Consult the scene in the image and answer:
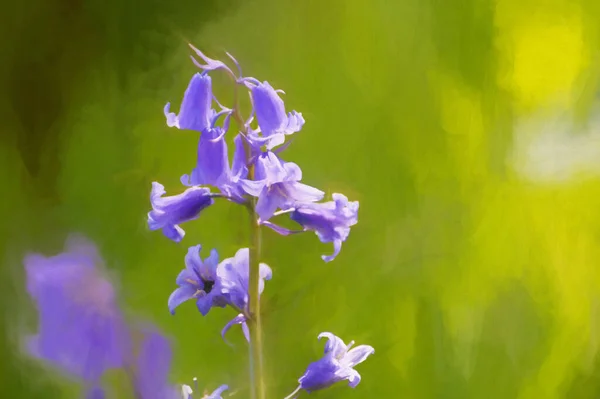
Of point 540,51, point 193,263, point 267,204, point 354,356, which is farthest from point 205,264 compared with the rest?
point 540,51

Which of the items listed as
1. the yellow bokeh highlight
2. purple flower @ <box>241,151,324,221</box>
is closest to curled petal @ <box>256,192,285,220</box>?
purple flower @ <box>241,151,324,221</box>

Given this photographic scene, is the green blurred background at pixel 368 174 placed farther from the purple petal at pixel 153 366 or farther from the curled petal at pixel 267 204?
the curled petal at pixel 267 204

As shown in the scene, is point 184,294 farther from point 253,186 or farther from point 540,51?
point 540,51

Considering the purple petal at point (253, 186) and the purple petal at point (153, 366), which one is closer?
the purple petal at point (253, 186)

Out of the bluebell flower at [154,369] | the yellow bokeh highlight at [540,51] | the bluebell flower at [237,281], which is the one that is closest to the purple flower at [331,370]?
the bluebell flower at [237,281]

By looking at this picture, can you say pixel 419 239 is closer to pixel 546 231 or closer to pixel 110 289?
Answer: pixel 546 231

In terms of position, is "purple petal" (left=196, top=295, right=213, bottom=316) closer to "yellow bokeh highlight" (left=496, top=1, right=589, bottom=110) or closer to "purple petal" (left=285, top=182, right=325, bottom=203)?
"purple petal" (left=285, top=182, right=325, bottom=203)

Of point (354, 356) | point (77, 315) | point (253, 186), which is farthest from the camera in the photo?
point (77, 315)
